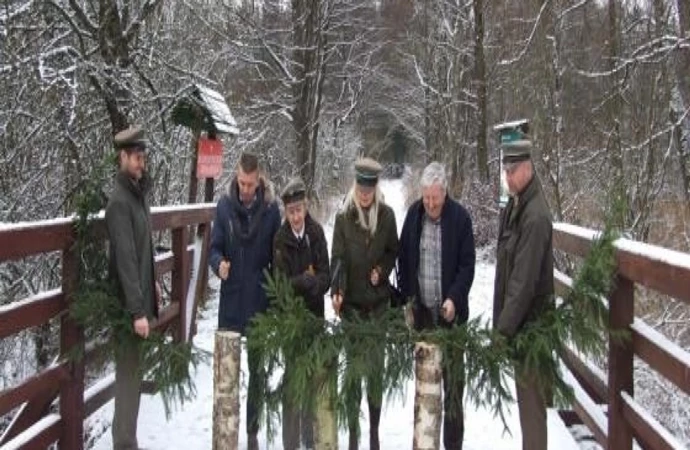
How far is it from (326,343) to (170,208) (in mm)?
2923

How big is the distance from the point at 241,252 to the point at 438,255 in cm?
121

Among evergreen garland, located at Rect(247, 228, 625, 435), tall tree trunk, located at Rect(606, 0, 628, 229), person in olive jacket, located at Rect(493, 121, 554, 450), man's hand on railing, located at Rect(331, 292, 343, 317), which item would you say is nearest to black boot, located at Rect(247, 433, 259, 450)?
evergreen garland, located at Rect(247, 228, 625, 435)

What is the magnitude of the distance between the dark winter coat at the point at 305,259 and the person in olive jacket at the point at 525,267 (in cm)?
103

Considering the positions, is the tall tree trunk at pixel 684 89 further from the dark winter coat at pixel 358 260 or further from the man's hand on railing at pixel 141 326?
the man's hand on railing at pixel 141 326

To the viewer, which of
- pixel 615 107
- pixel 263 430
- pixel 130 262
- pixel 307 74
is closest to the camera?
pixel 130 262

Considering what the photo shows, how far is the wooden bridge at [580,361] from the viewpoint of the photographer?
379 cm

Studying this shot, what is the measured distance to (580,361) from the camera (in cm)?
578

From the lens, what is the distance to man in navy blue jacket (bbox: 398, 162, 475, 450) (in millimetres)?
4809

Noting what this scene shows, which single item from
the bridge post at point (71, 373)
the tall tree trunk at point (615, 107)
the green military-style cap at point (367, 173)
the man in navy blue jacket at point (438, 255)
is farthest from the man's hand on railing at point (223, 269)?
the tall tree trunk at point (615, 107)

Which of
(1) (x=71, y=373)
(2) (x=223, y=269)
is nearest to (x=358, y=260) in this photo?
(2) (x=223, y=269)

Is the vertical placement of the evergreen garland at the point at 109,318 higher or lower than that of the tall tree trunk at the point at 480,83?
lower

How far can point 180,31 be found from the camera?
12953 mm

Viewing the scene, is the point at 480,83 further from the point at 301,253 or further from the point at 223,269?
the point at 223,269

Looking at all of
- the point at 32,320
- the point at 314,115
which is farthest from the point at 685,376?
the point at 314,115
